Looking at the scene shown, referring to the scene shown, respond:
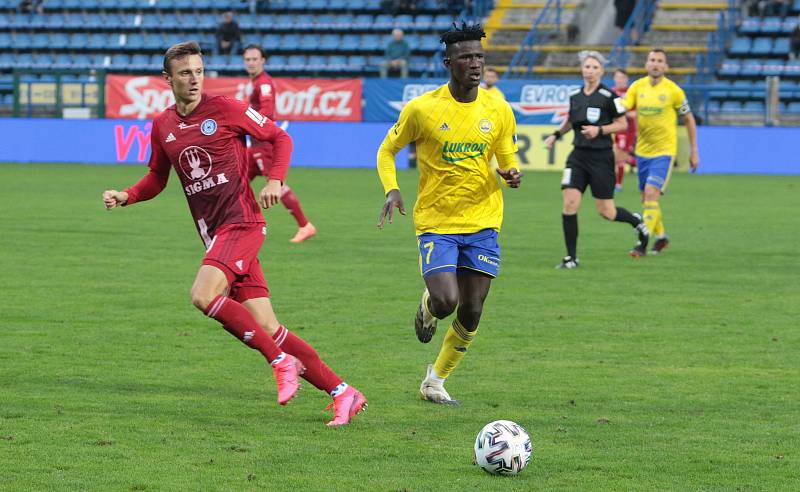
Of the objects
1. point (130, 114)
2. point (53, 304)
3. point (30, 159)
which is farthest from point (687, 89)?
point (53, 304)

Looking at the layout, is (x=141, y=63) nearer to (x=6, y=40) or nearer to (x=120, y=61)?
(x=120, y=61)

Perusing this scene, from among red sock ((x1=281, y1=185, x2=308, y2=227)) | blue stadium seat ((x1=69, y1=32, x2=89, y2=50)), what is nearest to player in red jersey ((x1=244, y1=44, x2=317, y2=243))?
red sock ((x1=281, y1=185, x2=308, y2=227))

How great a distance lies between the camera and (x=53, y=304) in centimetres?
1054

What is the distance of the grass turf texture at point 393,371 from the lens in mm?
5805

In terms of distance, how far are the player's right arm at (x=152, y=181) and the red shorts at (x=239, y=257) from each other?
57cm

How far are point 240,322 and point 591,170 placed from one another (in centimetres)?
768

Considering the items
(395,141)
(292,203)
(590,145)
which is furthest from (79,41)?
(395,141)

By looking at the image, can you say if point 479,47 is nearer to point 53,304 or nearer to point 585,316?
point 585,316

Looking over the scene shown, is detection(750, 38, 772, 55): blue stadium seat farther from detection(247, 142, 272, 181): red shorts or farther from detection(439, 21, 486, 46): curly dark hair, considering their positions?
detection(439, 21, 486, 46): curly dark hair

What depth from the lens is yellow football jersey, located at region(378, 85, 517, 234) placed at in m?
7.21

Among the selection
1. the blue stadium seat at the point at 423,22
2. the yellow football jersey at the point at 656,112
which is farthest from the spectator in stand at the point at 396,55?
the yellow football jersey at the point at 656,112

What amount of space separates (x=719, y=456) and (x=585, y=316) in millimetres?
4239

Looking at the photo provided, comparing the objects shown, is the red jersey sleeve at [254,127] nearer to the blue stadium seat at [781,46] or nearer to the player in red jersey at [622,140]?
the player in red jersey at [622,140]

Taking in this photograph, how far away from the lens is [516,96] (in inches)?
1164
